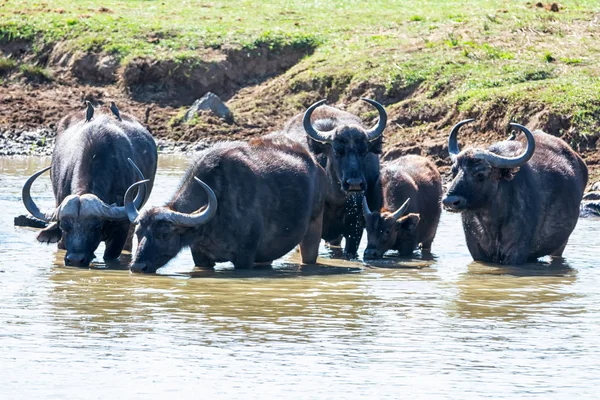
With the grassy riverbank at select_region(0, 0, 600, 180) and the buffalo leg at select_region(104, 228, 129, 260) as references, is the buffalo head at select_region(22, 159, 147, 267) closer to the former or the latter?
the buffalo leg at select_region(104, 228, 129, 260)

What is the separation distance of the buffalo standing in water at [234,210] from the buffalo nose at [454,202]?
51.8 inches

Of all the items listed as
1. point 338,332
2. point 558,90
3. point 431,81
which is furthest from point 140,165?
point 431,81

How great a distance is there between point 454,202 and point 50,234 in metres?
3.96

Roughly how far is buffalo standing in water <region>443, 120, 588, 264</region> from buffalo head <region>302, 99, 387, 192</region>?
114 centimetres

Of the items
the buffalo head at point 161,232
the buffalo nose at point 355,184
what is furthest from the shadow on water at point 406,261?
the buffalo head at point 161,232

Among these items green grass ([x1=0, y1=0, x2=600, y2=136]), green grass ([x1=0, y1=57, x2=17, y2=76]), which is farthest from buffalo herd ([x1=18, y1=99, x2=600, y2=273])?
green grass ([x1=0, y1=57, x2=17, y2=76])

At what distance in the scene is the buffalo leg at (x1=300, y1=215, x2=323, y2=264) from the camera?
13.9m

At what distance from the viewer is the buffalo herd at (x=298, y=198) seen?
42.2ft

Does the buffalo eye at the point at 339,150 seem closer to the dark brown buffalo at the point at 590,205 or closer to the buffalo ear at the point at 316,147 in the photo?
the buffalo ear at the point at 316,147

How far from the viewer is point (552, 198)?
46.0 ft

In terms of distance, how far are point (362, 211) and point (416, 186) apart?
714mm

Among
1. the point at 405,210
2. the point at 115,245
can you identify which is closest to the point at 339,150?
the point at 405,210

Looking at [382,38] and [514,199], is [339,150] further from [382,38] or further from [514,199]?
[382,38]

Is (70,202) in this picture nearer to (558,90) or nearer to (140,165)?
(140,165)
